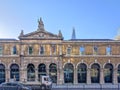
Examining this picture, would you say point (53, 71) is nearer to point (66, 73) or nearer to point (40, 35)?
point (66, 73)

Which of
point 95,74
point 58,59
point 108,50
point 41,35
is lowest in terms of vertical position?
point 95,74

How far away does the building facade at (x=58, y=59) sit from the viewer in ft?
→ 188

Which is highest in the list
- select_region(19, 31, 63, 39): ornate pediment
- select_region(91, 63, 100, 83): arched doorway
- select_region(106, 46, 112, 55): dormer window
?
select_region(19, 31, 63, 39): ornate pediment

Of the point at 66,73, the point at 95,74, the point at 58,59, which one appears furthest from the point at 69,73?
the point at 95,74

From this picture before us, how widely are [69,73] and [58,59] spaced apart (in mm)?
3692

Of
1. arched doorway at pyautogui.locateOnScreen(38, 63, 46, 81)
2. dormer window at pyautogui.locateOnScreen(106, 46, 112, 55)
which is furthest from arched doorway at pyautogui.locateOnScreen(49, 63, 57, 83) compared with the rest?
dormer window at pyautogui.locateOnScreen(106, 46, 112, 55)

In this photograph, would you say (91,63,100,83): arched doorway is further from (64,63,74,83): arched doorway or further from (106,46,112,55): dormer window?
(64,63,74,83): arched doorway

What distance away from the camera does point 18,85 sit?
39.2m

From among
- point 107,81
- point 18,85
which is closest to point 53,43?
point 107,81

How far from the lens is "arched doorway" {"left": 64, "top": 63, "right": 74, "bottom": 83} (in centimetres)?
5794

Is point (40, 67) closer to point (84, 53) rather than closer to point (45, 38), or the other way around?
point (45, 38)

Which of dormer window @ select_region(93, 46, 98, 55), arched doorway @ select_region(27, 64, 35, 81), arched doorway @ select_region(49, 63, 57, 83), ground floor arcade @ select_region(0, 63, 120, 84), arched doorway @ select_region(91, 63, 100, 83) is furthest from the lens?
dormer window @ select_region(93, 46, 98, 55)

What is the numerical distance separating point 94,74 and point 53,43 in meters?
10.6

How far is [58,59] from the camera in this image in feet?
189
